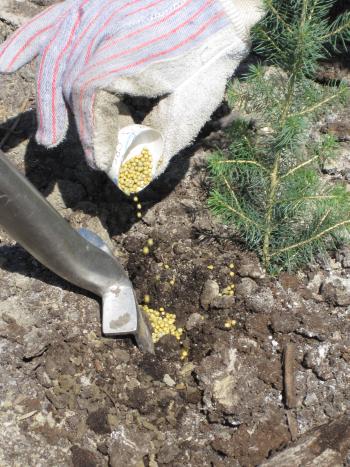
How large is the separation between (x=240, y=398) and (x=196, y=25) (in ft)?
4.15

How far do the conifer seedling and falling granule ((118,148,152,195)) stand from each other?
0.24m

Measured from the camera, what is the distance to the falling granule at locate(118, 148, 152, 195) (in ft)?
7.51

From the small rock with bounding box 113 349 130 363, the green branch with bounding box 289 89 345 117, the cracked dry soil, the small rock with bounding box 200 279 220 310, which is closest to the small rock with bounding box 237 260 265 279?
the cracked dry soil

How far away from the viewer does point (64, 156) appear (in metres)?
2.79

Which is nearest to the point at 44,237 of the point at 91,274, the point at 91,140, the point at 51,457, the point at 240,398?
the point at 91,274

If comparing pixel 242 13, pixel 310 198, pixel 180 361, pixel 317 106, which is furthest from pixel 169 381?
pixel 242 13

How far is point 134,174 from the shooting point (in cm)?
229

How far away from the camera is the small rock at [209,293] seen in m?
2.32

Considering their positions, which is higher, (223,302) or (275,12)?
(275,12)

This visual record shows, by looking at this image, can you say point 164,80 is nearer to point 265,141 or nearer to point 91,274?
point 265,141

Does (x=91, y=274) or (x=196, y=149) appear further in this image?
(x=196, y=149)

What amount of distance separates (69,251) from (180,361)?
21.2 inches

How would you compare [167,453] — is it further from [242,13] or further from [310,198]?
[242,13]

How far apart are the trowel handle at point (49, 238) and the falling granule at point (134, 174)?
25 cm
